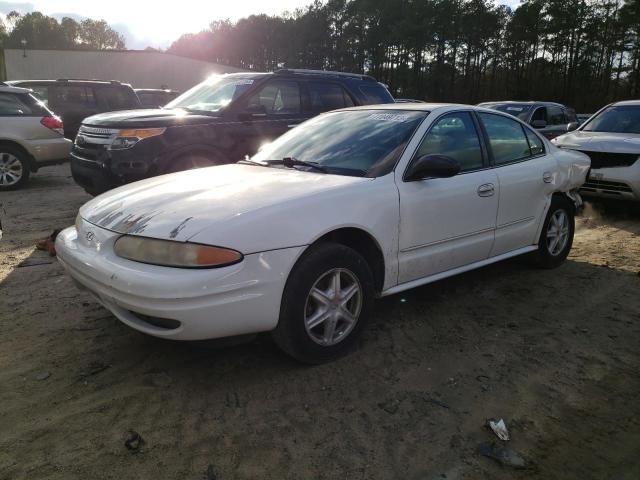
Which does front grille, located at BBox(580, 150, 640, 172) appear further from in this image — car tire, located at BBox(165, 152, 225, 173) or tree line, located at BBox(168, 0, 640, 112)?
tree line, located at BBox(168, 0, 640, 112)

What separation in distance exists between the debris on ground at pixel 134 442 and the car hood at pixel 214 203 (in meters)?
0.98

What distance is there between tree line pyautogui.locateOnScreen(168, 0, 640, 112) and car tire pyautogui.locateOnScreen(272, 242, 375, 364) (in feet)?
111

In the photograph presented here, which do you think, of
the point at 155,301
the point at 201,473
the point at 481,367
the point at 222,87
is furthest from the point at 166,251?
the point at 222,87

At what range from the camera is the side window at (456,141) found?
379 cm

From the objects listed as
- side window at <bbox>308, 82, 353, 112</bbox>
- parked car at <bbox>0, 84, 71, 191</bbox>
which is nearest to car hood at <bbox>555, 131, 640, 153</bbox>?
side window at <bbox>308, 82, 353, 112</bbox>

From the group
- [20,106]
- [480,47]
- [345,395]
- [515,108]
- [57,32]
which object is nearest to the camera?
[345,395]

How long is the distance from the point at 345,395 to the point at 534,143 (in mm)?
3241

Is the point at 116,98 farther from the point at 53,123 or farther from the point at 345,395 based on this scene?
the point at 345,395

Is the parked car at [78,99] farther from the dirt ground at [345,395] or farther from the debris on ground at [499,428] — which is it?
the debris on ground at [499,428]

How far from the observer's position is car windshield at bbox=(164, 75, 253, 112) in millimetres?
6621

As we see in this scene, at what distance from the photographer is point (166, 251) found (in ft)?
8.84

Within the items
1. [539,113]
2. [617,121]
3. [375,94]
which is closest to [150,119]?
[375,94]

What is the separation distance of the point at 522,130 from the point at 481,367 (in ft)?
8.41

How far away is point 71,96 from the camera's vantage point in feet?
37.5
